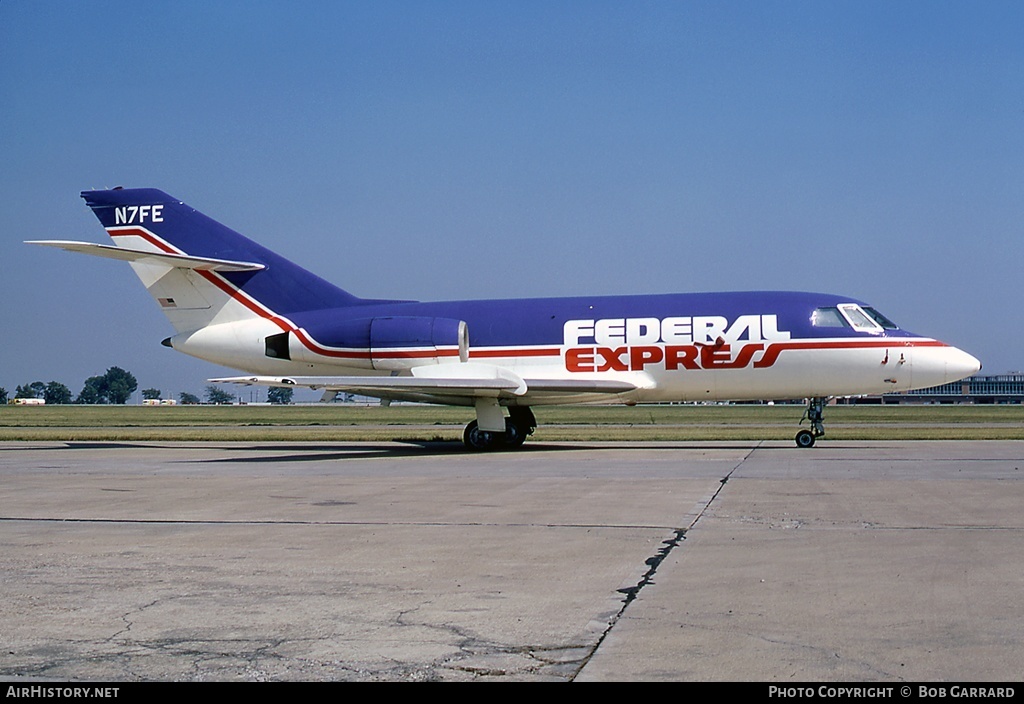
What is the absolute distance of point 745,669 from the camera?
→ 542cm

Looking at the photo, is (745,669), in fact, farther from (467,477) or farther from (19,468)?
(19,468)

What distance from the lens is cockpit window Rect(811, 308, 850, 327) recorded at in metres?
24.8

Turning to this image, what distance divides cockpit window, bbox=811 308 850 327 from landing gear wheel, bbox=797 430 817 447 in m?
2.51

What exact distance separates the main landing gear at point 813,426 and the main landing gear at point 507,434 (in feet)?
21.5

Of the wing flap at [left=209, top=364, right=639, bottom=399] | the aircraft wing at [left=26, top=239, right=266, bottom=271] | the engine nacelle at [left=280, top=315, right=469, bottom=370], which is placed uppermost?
the aircraft wing at [left=26, top=239, right=266, bottom=271]

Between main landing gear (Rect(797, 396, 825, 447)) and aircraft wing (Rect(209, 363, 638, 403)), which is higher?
aircraft wing (Rect(209, 363, 638, 403))

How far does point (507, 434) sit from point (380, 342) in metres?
3.89

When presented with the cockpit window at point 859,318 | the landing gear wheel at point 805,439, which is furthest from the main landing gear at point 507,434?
the cockpit window at point 859,318

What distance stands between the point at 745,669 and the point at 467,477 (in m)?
12.0

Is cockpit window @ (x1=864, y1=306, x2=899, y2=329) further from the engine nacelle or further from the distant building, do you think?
the distant building

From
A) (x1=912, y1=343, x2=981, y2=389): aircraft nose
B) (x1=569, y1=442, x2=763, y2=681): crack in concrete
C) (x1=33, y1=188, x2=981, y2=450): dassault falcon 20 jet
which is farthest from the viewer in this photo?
(x1=33, y1=188, x2=981, y2=450): dassault falcon 20 jet

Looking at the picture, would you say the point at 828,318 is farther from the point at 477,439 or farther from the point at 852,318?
the point at 477,439

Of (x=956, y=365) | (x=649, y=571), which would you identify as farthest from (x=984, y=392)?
(x=649, y=571)

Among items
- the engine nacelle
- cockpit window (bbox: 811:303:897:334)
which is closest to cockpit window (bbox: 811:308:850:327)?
cockpit window (bbox: 811:303:897:334)
